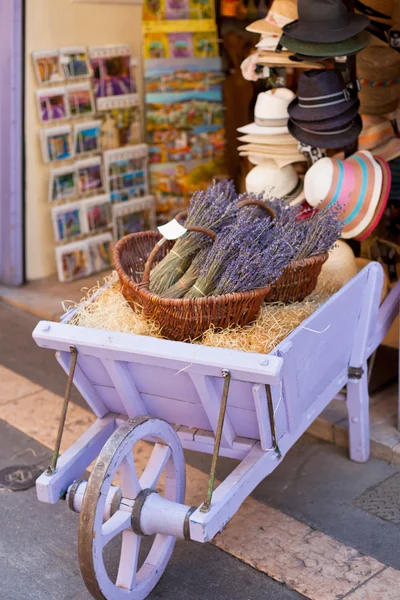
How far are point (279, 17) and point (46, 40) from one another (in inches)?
74.5

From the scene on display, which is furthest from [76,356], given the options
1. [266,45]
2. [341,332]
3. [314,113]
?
[266,45]

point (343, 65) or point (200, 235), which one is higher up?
point (343, 65)

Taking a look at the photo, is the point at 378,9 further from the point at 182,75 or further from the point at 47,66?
the point at 47,66

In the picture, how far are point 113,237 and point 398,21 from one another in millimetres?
2556

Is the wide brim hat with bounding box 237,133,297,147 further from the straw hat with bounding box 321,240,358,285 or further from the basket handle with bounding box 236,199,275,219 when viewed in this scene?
the basket handle with bounding box 236,199,275,219

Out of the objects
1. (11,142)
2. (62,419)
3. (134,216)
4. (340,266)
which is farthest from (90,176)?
(62,419)

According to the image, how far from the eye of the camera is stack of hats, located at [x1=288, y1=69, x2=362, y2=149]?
3646 millimetres

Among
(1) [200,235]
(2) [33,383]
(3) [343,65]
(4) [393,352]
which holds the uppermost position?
(3) [343,65]

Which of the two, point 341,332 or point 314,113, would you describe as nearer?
point 341,332

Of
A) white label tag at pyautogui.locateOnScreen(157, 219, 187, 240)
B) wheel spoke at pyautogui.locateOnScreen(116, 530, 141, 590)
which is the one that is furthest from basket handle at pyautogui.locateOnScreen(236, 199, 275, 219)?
wheel spoke at pyautogui.locateOnScreen(116, 530, 141, 590)

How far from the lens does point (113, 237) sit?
19.0ft

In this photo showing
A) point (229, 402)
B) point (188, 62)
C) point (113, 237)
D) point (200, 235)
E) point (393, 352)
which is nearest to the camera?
point (229, 402)

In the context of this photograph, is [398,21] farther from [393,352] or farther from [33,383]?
[33,383]

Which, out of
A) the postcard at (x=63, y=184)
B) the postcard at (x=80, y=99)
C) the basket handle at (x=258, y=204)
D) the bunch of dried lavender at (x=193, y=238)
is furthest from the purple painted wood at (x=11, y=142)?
the basket handle at (x=258, y=204)
